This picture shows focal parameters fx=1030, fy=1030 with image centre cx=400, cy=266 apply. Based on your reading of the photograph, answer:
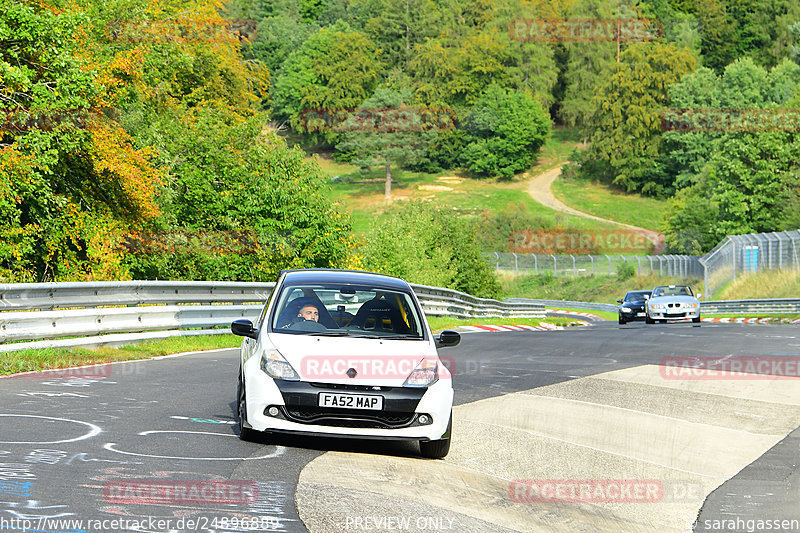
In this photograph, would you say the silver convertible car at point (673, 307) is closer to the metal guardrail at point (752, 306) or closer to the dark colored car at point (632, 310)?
the dark colored car at point (632, 310)

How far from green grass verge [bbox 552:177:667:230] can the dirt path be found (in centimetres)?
91

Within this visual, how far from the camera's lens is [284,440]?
27.5 ft

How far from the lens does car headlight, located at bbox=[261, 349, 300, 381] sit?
7895 mm

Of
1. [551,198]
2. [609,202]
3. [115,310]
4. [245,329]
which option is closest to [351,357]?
[245,329]

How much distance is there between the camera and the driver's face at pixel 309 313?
28.6 ft

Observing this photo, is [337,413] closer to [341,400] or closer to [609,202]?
[341,400]

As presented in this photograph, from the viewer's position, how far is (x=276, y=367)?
796 cm

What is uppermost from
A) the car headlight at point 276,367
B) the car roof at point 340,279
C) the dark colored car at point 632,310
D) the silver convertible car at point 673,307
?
the car roof at point 340,279

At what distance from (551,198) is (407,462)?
367ft

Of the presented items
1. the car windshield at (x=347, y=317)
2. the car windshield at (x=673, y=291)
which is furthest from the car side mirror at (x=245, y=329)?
the car windshield at (x=673, y=291)

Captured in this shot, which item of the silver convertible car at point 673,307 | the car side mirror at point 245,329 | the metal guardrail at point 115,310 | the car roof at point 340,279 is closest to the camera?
the car side mirror at point 245,329

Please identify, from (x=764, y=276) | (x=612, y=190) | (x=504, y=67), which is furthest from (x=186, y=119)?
(x=504, y=67)

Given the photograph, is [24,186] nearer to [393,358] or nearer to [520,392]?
[520,392]

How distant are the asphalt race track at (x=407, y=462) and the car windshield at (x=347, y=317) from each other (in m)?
0.93
